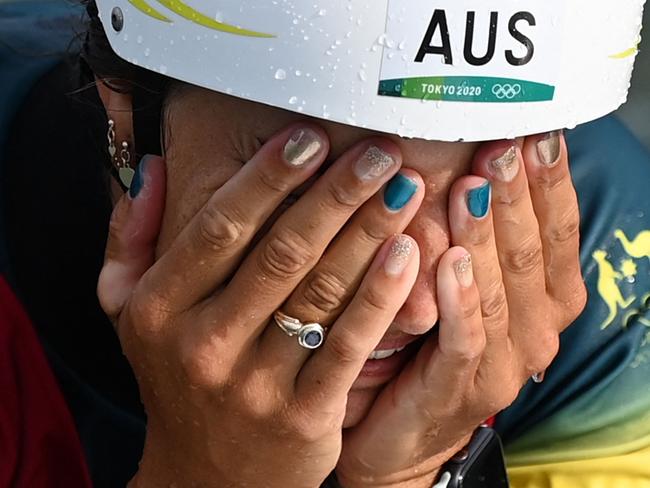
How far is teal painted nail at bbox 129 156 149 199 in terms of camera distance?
1.06 m

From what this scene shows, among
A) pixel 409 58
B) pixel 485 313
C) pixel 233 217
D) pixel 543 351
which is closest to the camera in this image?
pixel 409 58

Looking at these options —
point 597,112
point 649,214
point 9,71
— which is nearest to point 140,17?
point 597,112

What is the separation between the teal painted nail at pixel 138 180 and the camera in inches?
41.7

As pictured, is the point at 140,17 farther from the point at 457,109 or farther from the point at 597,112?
the point at 597,112

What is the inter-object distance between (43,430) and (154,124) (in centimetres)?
41

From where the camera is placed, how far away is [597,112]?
979 mm

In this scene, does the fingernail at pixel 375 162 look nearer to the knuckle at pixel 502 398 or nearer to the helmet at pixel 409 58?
the helmet at pixel 409 58

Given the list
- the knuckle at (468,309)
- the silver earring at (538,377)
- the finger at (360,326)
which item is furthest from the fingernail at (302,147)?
the silver earring at (538,377)

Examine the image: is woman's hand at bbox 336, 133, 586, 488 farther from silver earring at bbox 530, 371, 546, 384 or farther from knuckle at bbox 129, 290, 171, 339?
knuckle at bbox 129, 290, 171, 339

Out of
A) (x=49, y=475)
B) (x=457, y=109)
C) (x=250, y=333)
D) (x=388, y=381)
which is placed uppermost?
(x=457, y=109)

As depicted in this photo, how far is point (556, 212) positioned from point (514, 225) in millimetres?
72

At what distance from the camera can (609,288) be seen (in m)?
1.29

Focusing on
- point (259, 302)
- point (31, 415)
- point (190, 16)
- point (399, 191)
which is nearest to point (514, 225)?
point (399, 191)

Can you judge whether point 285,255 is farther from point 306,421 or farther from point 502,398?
point 502,398
